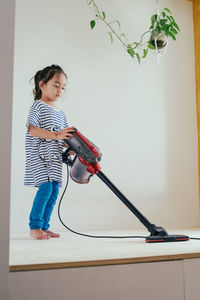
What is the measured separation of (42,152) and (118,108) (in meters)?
0.88

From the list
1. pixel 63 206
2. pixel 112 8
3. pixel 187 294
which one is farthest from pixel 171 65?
pixel 187 294

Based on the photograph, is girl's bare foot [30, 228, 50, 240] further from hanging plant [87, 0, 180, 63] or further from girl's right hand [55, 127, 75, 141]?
hanging plant [87, 0, 180, 63]

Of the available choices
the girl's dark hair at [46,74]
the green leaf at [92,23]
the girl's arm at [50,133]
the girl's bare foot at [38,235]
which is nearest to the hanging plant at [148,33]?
the green leaf at [92,23]

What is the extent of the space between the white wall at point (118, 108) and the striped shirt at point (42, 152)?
17.9 inches

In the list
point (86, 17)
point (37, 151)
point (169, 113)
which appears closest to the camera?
point (37, 151)

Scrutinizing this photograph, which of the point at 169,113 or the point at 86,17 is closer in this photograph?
the point at 86,17

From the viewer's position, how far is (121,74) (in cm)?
249

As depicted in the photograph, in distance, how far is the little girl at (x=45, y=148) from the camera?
167cm

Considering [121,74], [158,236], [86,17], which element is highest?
[86,17]

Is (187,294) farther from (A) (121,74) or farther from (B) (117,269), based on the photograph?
(A) (121,74)

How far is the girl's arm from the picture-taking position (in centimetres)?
162

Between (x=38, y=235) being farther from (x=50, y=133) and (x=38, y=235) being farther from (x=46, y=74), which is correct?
(x=46, y=74)

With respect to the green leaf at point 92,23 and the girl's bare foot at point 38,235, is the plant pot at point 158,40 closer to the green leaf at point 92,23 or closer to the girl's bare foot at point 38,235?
the green leaf at point 92,23

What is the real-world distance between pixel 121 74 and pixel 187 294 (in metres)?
1.74
